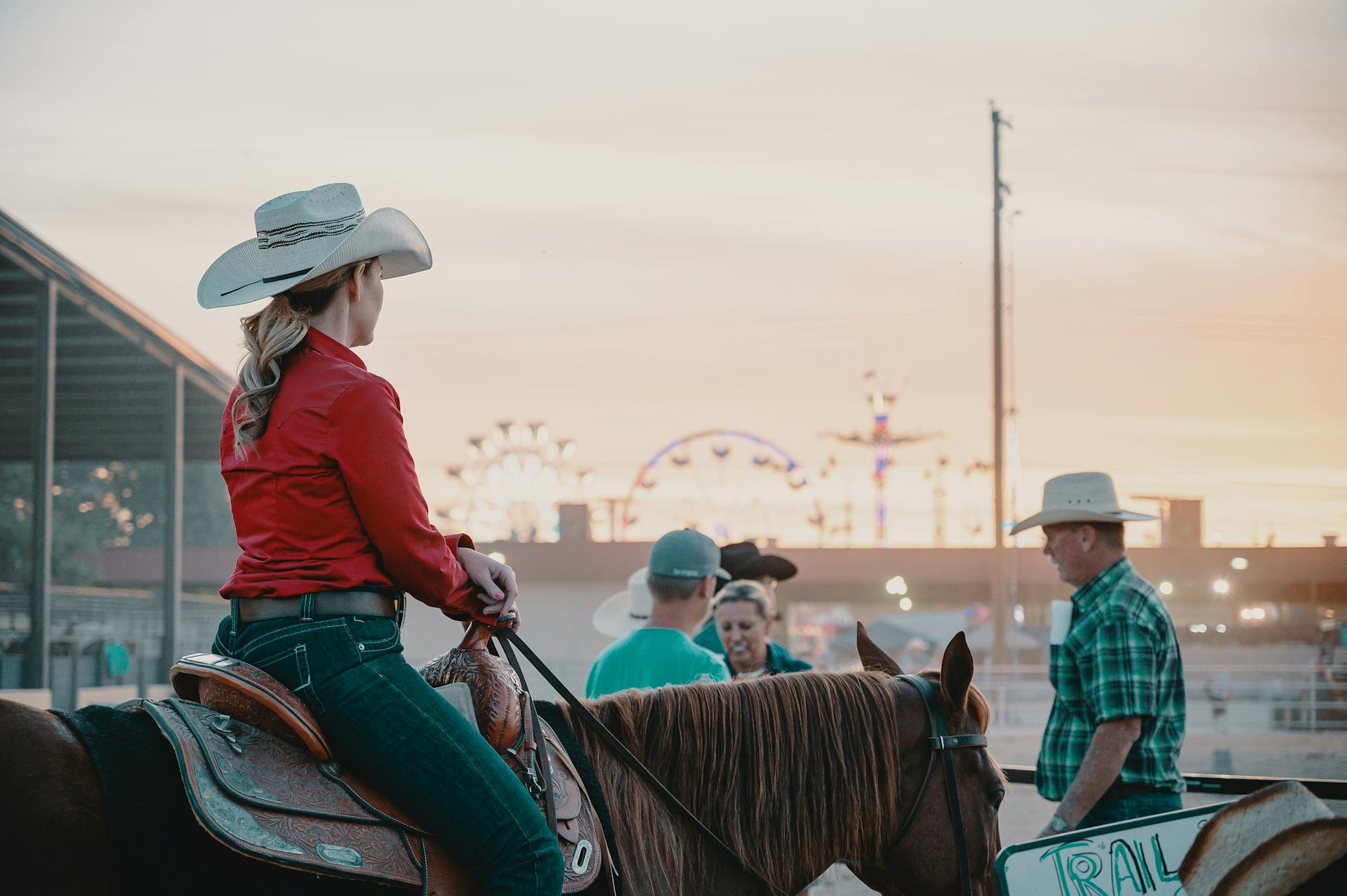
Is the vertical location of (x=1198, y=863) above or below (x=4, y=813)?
below

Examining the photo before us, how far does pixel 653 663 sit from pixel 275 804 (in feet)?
7.34

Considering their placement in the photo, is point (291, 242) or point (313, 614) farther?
point (291, 242)

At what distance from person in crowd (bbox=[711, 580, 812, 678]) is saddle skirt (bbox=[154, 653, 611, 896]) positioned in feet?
10.3

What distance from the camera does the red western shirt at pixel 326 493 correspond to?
7.35 feet

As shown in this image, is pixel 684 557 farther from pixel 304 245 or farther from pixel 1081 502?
pixel 304 245

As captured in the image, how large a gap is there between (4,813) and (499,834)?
0.81m

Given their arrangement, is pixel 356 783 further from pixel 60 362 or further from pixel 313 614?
pixel 60 362

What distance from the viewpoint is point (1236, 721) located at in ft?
67.0

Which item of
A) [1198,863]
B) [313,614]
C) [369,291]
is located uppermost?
[369,291]

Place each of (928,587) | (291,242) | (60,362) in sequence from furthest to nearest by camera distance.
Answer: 1. (928,587)
2. (60,362)
3. (291,242)

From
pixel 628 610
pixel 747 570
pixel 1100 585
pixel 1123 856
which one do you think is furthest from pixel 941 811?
pixel 628 610

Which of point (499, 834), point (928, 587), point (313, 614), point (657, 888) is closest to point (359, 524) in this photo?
point (313, 614)

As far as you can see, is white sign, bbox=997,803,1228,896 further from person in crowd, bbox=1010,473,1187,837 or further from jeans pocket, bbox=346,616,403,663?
jeans pocket, bbox=346,616,403,663

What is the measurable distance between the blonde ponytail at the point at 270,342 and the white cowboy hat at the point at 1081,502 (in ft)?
9.07
